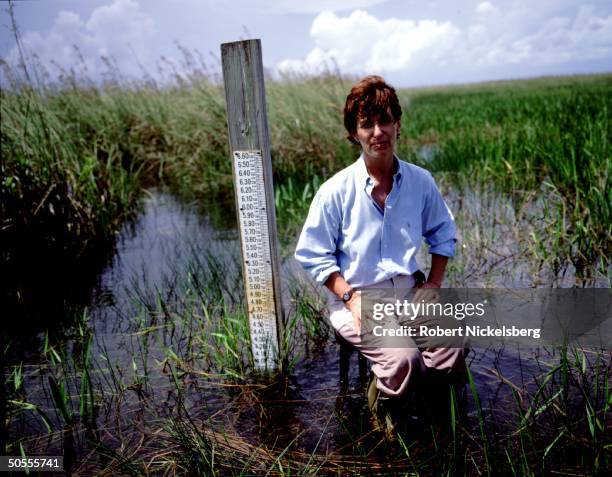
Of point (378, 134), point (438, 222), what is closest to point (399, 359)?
point (438, 222)

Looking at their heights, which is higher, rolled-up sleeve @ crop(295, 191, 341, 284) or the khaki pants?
rolled-up sleeve @ crop(295, 191, 341, 284)

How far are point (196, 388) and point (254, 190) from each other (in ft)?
3.65

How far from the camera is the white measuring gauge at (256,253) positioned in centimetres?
248

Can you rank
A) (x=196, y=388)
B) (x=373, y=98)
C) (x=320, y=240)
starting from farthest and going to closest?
(x=196, y=388) → (x=320, y=240) → (x=373, y=98)

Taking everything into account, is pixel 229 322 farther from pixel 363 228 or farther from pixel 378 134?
pixel 378 134

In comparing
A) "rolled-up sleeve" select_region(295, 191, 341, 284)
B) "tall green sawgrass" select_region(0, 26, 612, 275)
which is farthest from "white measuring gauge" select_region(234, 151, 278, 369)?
"tall green sawgrass" select_region(0, 26, 612, 275)

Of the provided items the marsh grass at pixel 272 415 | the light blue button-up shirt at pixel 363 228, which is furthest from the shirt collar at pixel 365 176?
the marsh grass at pixel 272 415

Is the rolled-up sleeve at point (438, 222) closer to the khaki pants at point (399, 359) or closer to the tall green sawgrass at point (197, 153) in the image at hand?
the khaki pants at point (399, 359)

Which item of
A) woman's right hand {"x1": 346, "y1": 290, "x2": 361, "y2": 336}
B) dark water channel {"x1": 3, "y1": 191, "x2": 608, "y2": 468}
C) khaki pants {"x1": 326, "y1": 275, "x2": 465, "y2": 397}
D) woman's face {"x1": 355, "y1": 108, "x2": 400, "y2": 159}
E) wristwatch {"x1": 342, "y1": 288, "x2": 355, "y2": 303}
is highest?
woman's face {"x1": 355, "y1": 108, "x2": 400, "y2": 159}

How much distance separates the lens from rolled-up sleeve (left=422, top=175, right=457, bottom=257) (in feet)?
7.59

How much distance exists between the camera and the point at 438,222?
2.34 metres

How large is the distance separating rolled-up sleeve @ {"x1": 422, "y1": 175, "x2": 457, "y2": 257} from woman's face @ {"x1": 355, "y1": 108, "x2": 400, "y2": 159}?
0.30 m

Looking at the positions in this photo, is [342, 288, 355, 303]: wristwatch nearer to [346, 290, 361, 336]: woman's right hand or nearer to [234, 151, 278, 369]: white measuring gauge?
[346, 290, 361, 336]: woman's right hand

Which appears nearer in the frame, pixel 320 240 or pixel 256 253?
pixel 320 240
